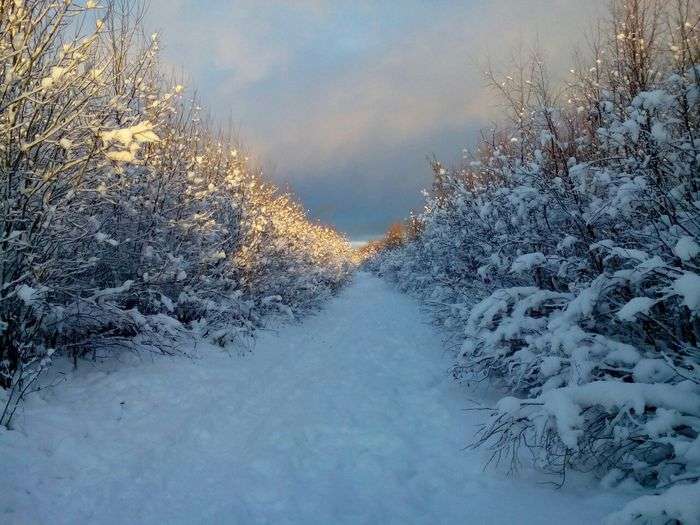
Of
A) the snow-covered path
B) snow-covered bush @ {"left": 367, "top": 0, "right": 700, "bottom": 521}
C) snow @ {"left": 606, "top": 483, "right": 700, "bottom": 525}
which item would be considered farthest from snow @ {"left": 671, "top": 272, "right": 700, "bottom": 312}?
the snow-covered path

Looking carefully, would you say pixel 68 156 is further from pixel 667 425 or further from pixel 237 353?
pixel 667 425

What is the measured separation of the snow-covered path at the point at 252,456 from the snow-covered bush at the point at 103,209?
0.74 meters

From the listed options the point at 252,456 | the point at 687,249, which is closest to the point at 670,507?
the point at 687,249

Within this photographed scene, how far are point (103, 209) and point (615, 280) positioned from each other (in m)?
7.12

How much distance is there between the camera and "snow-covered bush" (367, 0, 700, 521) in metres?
2.93

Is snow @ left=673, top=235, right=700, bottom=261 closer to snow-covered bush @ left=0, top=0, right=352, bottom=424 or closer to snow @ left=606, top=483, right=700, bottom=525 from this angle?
snow @ left=606, top=483, right=700, bottom=525

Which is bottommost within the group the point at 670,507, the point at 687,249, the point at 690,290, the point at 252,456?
the point at 252,456

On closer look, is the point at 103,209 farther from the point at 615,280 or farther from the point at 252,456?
the point at 615,280

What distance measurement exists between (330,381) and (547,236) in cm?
448

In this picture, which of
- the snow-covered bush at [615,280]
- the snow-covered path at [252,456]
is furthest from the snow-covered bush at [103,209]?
the snow-covered bush at [615,280]

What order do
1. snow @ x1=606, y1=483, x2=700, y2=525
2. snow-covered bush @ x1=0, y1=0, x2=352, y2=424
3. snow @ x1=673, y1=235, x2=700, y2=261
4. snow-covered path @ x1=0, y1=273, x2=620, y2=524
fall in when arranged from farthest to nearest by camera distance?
snow-covered bush @ x1=0, y1=0, x2=352, y2=424 → snow-covered path @ x1=0, y1=273, x2=620, y2=524 → snow @ x1=673, y1=235, x2=700, y2=261 → snow @ x1=606, y1=483, x2=700, y2=525

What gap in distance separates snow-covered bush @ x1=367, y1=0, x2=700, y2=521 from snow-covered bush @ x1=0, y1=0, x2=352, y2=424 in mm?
3984

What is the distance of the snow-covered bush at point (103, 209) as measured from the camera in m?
4.43

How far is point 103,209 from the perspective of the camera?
6734 millimetres
